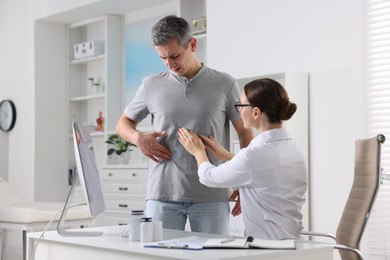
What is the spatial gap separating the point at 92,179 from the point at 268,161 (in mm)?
778

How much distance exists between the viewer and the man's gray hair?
2850 mm

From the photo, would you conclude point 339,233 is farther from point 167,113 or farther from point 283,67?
point 283,67

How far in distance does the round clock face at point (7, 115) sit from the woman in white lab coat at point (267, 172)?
19.4 ft

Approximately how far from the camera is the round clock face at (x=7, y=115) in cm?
806

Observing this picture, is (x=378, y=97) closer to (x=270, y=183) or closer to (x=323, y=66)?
Result: (x=323, y=66)

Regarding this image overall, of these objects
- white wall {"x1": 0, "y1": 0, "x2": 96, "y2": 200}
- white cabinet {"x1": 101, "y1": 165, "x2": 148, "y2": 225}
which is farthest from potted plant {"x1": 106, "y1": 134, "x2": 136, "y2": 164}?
white wall {"x1": 0, "y1": 0, "x2": 96, "y2": 200}

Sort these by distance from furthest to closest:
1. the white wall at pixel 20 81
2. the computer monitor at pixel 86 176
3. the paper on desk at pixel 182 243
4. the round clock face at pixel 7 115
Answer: the round clock face at pixel 7 115 → the white wall at pixel 20 81 → the computer monitor at pixel 86 176 → the paper on desk at pixel 182 243

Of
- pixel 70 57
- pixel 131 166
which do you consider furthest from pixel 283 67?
pixel 70 57

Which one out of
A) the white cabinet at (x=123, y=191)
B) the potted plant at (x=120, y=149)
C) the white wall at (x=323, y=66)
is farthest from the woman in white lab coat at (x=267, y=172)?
the potted plant at (x=120, y=149)

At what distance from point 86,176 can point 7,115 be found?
5717mm

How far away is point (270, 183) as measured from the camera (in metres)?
2.40

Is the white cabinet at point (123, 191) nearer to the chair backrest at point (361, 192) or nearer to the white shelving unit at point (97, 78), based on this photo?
the white shelving unit at point (97, 78)

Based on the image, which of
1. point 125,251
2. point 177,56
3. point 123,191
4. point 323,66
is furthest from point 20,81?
point 125,251

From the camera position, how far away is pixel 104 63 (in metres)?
7.66
